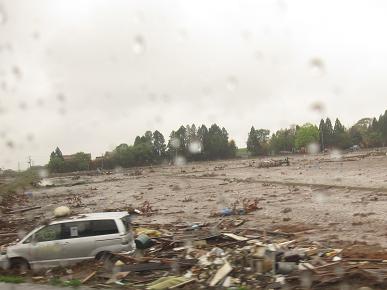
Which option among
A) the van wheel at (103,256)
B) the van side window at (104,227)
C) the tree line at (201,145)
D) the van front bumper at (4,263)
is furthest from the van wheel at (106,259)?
the tree line at (201,145)

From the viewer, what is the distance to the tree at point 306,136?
6270 inches

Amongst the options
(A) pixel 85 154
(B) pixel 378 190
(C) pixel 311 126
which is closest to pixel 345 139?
(C) pixel 311 126

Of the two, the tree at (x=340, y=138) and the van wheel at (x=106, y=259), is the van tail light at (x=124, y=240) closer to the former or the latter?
the van wheel at (x=106, y=259)

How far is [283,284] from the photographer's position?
11055mm

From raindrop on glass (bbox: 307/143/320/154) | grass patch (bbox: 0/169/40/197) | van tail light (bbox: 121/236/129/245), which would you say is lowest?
van tail light (bbox: 121/236/129/245)

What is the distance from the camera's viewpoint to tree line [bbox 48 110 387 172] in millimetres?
148000

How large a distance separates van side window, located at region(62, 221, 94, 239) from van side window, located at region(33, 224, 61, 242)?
0.64ft

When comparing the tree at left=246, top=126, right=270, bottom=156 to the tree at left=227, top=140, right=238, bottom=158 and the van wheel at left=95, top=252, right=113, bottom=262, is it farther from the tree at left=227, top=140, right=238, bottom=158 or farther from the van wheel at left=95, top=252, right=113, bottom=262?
the van wheel at left=95, top=252, right=113, bottom=262

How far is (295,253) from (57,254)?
23.2ft

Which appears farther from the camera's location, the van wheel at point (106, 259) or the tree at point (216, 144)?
the tree at point (216, 144)

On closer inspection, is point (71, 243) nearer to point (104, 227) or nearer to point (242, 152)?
point (104, 227)

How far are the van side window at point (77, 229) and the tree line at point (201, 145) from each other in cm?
13141

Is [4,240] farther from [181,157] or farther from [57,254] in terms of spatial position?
[181,157]

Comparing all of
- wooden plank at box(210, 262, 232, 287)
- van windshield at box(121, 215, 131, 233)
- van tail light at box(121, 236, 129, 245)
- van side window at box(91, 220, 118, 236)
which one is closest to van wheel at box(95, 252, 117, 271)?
van tail light at box(121, 236, 129, 245)
